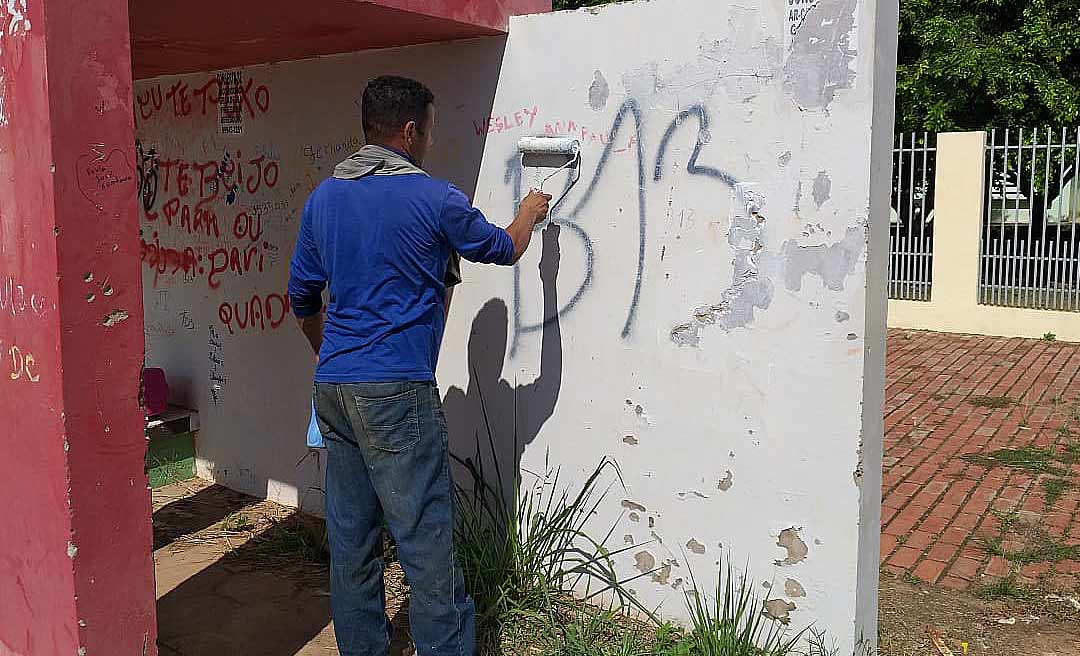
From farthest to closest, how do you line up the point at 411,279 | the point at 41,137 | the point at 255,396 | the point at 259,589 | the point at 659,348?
the point at 255,396, the point at 259,589, the point at 659,348, the point at 411,279, the point at 41,137

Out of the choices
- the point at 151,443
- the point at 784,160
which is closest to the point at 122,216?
the point at 784,160

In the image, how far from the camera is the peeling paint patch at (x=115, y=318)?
101 inches

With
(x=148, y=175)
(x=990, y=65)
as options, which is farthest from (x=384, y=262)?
(x=990, y=65)

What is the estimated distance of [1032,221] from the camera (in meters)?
10.2

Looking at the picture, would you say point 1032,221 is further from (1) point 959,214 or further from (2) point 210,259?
(2) point 210,259

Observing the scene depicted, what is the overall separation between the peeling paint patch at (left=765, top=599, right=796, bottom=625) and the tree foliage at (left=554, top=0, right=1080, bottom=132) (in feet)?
35.3

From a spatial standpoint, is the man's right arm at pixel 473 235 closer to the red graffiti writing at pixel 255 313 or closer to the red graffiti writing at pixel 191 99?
the red graffiti writing at pixel 255 313

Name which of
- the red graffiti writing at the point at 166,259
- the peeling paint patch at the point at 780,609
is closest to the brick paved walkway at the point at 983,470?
the peeling paint patch at the point at 780,609

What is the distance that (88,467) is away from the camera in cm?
254

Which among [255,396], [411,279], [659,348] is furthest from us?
[255,396]

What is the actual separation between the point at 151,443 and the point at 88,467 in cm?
289

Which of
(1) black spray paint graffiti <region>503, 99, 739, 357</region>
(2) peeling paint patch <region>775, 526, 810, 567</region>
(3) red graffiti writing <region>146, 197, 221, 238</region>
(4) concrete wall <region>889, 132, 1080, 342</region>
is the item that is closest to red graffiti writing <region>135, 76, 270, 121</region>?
(3) red graffiti writing <region>146, 197, 221, 238</region>

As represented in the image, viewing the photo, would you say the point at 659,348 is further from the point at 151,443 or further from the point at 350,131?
the point at 151,443

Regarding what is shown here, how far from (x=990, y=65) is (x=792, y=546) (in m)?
10.9
